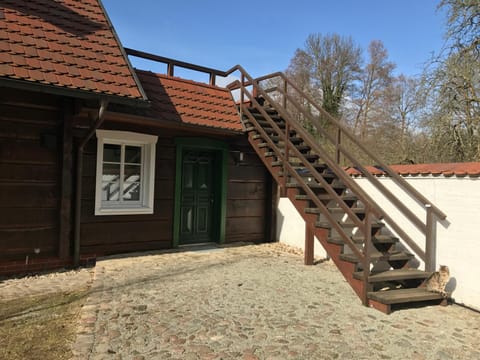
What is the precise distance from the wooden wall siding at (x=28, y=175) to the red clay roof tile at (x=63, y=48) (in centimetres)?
76

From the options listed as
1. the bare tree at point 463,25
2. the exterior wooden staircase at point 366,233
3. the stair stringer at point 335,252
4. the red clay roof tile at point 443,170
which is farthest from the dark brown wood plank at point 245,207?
the bare tree at point 463,25

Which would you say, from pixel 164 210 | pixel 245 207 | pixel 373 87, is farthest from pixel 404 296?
pixel 373 87

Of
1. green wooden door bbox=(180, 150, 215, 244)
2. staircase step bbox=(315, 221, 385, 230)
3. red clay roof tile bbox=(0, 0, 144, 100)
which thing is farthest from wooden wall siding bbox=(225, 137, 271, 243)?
red clay roof tile bbox=(0, 0, 144, 100)

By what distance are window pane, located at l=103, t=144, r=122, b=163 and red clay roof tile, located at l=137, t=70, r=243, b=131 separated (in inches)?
37.7

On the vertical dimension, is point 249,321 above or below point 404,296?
below

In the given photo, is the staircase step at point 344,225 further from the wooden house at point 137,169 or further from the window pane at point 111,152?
the window pane at point 111,152

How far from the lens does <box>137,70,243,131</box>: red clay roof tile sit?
660 centimetres

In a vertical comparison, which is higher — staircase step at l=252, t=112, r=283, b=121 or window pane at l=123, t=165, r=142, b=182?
staircase step at l=252, t=112, r=283, b=121

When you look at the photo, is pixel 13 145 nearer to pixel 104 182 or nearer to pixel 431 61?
pixel 104 182

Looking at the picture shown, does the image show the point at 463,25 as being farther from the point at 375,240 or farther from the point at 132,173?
the point at 132,173

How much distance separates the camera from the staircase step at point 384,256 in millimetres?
4406

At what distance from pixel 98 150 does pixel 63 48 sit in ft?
5.64

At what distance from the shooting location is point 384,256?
459cm

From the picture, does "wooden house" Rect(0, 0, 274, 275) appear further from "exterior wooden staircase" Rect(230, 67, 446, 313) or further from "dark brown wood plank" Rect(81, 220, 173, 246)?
"exterior wooden staircase" Rect(230, 67, 446, 313)
